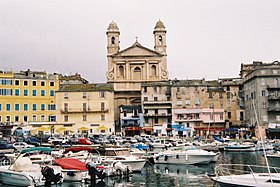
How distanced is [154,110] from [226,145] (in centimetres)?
2320

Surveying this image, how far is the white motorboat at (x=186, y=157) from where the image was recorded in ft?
130

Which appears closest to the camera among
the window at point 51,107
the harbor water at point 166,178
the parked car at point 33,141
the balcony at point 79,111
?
the harbor water at point 166,178

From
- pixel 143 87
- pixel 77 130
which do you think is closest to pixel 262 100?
pixel 143 87

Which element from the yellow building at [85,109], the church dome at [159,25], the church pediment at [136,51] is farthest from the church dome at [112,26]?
the yellow building at [85,109]

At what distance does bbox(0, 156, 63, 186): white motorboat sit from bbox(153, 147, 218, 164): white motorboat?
1531 cm

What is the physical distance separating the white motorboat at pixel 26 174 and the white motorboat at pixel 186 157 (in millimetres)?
15313

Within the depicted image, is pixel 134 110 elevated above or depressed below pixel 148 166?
above

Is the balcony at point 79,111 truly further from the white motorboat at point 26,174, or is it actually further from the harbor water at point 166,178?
the white motorboat at point 26,174

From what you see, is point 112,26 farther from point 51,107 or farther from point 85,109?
point 51,107

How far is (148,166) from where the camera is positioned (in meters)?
40.1

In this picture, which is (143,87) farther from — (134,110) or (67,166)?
(67,166)

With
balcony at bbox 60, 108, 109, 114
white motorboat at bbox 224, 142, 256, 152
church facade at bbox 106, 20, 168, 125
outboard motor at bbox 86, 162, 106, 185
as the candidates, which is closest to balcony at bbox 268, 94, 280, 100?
white motorboat at bbox 224, 142, 256, 152

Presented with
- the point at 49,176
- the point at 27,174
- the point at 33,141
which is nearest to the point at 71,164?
the point at 49,176

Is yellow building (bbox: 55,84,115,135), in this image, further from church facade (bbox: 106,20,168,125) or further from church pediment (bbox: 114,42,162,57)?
church pediment (bbox: 114,42,162,57)
